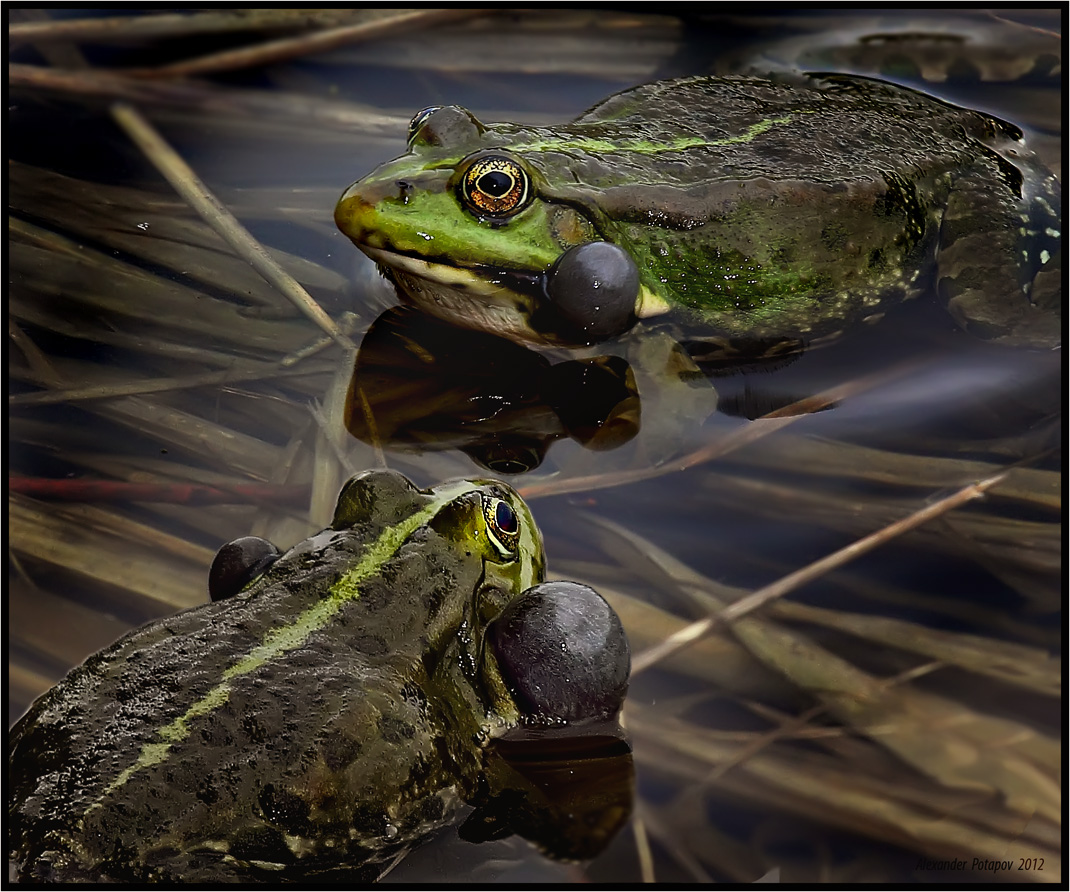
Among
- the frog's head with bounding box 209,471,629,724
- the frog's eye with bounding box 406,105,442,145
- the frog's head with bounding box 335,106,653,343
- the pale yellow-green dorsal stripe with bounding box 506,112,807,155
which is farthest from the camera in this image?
the pale yellow-green dorsal stripe with bounding box 506,112,807,155

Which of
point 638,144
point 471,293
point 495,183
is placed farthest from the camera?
point 638,144

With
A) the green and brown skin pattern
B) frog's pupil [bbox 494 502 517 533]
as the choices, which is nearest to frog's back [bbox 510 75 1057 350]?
frog's pupil [bbox 494 502 517 533]

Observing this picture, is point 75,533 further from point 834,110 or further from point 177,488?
point 834,110

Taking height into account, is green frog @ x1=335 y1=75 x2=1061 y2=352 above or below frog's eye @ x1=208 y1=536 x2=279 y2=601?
above

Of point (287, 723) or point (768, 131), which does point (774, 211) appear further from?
point (287, 723)

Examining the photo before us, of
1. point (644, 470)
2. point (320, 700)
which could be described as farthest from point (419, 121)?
point (320, 700)

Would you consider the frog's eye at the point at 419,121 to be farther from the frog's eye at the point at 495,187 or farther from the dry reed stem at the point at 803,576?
the dry reed stem at the point at 803,576

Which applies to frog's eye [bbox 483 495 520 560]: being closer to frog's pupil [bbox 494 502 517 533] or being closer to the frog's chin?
frog's pupil [bbox 494 502 517 533]
